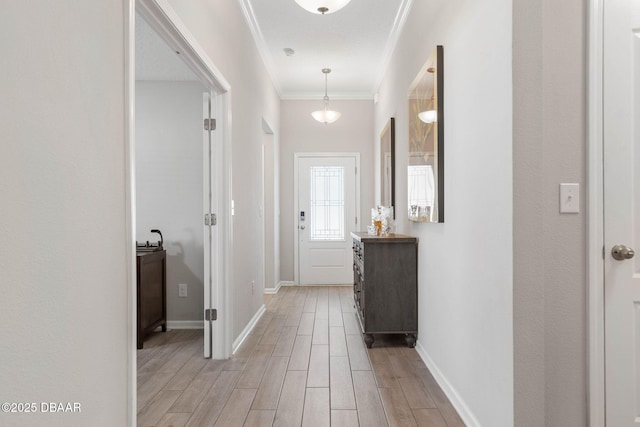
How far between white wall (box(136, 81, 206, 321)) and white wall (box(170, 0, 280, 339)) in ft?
1.90

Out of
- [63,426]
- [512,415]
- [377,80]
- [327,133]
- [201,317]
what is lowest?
[201,317]

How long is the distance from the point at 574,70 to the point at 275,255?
4839 millimetres

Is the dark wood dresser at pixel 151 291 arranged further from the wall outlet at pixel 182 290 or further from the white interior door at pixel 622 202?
the white interior door at pixel 622 202

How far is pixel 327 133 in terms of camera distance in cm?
651

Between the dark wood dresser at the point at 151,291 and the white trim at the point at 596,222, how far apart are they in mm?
3191

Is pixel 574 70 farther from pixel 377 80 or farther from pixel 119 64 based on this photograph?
pixel 377 80

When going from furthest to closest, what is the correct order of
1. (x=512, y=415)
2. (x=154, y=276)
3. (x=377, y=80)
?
1. (x=377, y=80)
2. (x=154, y=276)
3. (x=512, y=415)

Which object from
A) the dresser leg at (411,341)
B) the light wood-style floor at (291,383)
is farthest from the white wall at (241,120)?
the dresser leg at (411,341)

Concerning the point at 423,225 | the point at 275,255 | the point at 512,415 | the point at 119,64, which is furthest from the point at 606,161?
the point at 275,255

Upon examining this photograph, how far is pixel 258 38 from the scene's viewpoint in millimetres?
4418

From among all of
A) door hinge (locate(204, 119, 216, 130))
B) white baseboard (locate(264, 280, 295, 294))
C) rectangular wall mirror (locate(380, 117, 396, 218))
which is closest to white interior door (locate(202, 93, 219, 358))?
door hinge (locate(204, 119, 216, 130))

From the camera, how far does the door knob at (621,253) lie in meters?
1.73

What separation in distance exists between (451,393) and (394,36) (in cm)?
350

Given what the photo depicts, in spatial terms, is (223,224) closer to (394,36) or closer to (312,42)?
(312,42)
